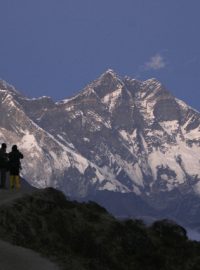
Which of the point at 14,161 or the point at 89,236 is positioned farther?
the point at 14,161

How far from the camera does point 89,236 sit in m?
26.9

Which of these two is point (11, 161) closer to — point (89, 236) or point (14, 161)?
point (14, 161)

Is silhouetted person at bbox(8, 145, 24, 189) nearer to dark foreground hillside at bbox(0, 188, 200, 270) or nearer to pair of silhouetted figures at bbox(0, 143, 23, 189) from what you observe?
pair of silhouetted figures at bbox(0, 143, 23, 189)

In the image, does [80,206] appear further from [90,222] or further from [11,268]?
[11,268]

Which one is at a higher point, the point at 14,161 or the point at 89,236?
the point at 14,161

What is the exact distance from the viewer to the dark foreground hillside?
79.8 feet

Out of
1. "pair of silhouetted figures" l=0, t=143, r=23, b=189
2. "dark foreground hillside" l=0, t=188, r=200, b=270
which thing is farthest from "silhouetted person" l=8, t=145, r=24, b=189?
"dark foreground hillside" l=0, t=188, r=200, b=270

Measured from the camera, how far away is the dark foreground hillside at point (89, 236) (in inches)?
Result: 957

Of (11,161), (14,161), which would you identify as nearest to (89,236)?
(14,161)

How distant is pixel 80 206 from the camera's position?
30.0 m

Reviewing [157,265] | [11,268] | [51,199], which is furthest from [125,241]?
[11,268]

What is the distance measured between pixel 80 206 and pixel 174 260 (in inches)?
193

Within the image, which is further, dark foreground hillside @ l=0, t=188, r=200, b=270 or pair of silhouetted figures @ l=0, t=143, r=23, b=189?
pair of silhouetted figures @ l=0, t=143, r=23, b=189

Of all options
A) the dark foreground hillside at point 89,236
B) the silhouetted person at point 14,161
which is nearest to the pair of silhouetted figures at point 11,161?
the silhouetted person at point 14,161
